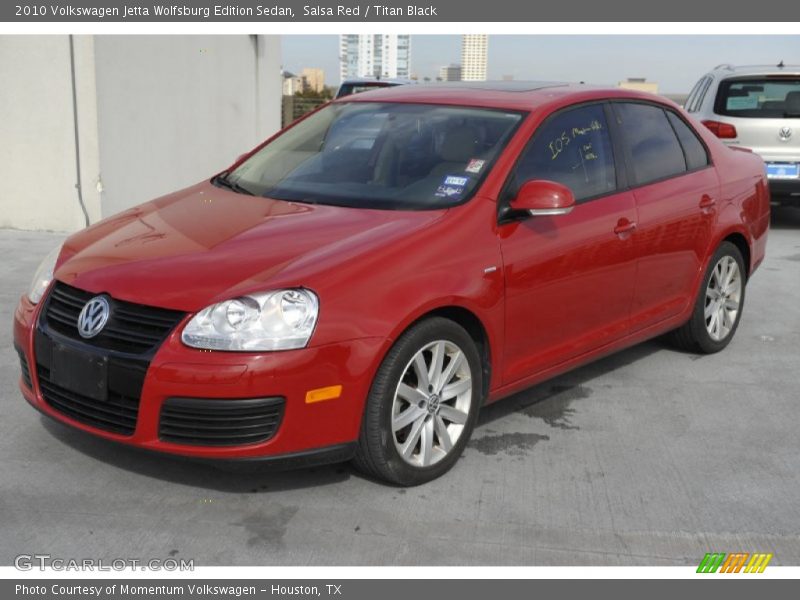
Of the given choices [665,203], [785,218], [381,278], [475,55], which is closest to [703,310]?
[665,203]

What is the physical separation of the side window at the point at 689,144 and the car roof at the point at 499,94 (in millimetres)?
232

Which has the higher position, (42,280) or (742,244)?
(42,280)

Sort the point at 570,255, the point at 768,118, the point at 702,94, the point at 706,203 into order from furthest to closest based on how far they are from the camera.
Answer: the point at 702,94, the point at 768,118, the point at 706,203, the point at 570,255

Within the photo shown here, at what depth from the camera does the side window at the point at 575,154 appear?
476 centimetres

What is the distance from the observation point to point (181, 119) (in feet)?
36.8

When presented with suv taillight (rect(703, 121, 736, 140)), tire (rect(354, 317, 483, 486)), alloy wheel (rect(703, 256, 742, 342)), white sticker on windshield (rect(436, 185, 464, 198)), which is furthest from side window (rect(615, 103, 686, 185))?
suv taillight (rect(703, 121, 736, 140))

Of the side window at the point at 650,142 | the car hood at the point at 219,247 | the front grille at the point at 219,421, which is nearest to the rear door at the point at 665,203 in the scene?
the side window at the point at 650,142

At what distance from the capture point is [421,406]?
13.6 ft

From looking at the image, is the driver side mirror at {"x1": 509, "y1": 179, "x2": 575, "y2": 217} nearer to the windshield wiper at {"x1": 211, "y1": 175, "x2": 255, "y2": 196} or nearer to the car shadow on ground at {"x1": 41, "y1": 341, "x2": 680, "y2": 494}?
the car shadow on ground at {"x1": 41, "y1": 341, "x2": 680, "y2": 494}

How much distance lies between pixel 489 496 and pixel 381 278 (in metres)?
1.00

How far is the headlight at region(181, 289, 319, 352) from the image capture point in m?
3.68

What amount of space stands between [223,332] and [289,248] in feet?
1.75

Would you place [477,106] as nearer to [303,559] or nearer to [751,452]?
[751,452]

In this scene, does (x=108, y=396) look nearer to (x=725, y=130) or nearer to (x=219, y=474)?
(x=219, y=474)
